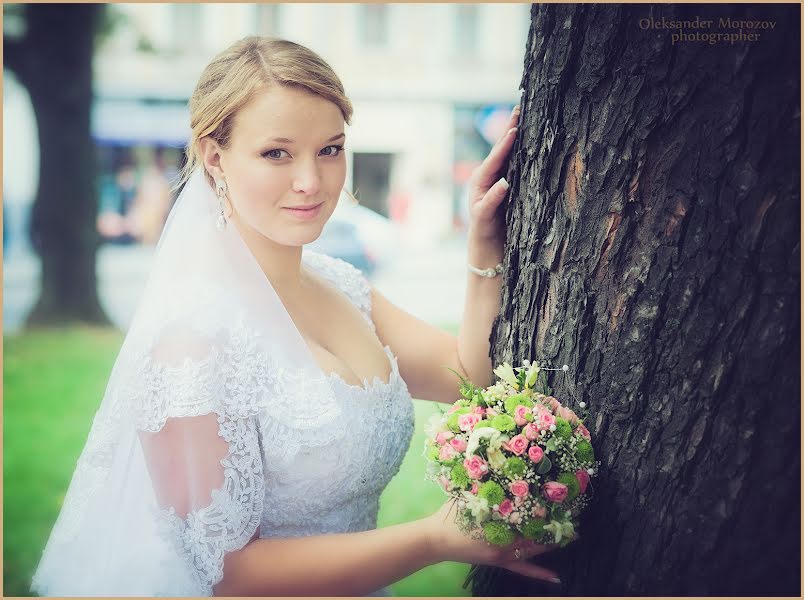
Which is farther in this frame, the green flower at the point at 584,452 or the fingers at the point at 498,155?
Answer: the fingers at the point at 498,155

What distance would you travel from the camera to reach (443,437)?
6.80ft

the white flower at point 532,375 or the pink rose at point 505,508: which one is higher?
the white flower at point 532,375

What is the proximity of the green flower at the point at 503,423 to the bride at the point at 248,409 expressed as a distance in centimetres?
30

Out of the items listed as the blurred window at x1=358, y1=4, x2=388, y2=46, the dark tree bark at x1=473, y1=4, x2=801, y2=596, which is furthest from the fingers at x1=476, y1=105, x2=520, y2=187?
the blurred window at x1=358, y1=4, x2=388, y2=46

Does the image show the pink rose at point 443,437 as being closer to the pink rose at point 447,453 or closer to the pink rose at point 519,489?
the pink rose at point 447,453

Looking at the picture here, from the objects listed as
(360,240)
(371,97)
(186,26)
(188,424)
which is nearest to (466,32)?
(371,97)

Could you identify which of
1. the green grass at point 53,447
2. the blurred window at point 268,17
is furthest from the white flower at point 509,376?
the blurred window at point 268,17

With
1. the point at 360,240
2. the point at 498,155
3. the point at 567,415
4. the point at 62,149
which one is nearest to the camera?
the point at 567,415

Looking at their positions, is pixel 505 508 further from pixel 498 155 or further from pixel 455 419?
pixel 498 155

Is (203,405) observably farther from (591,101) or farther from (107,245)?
(107,245)

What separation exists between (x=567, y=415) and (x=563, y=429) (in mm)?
98

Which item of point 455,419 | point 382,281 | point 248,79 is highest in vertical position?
point 248,79

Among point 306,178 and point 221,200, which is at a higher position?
point 306,178

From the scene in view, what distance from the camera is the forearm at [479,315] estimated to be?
2.66 meters
